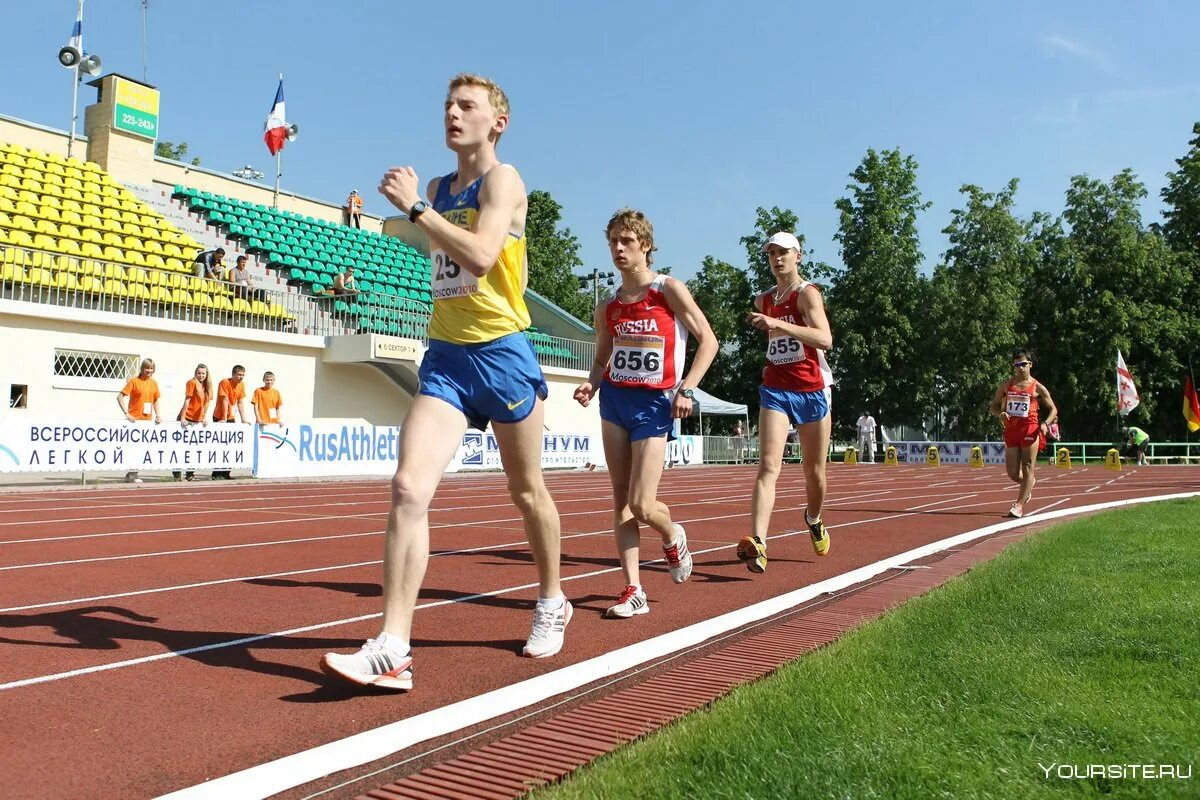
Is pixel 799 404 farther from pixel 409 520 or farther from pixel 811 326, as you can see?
pixel 409 520

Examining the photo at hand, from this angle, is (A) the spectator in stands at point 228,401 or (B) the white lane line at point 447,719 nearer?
(B) the white lane line at point 447,719

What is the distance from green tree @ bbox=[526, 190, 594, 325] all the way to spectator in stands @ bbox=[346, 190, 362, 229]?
61.8 ft

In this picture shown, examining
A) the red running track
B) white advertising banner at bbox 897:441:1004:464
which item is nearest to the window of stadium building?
the red running track

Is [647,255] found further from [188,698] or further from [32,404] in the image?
[32,404]

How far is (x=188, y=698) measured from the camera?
3514mm

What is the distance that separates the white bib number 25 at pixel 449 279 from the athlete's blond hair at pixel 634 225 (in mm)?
1688

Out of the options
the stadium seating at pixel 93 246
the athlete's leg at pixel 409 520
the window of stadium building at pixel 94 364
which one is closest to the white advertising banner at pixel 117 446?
the window of stadium building at pixel 94 364

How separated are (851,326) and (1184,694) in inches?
1760

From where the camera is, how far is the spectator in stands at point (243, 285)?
933 inches

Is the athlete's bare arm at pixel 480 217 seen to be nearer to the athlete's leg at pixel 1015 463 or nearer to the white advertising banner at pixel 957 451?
the athlete's leg at pixel 1015 463

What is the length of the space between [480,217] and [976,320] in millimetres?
45204

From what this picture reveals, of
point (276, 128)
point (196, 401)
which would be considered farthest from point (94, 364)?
point (276, 128)

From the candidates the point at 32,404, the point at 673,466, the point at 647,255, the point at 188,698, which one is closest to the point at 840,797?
the point at 188,698

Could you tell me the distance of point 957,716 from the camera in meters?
2.98
